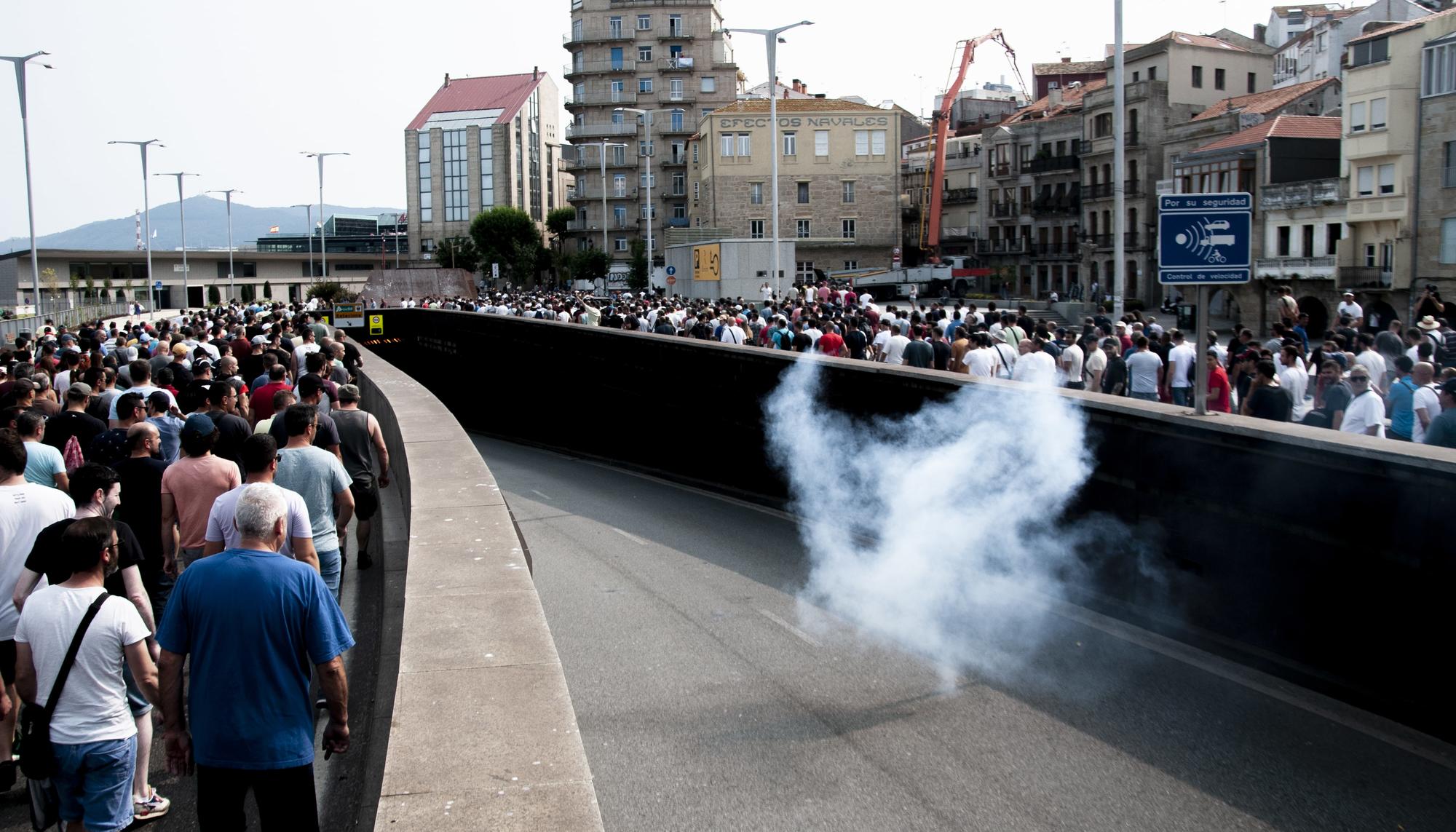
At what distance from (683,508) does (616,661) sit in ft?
17.9

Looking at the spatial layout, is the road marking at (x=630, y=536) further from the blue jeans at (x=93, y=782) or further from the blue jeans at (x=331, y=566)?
the blue jeans at (x=93, y=782)

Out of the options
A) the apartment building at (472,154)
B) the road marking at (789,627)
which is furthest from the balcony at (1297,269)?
the apartment building at (472,154)

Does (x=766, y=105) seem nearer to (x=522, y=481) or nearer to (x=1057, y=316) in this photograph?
(x=1057, y=316)

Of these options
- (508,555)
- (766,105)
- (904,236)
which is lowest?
(508,555)

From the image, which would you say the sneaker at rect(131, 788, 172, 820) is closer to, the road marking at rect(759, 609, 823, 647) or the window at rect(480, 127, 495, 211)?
the road marking at rect(759, 609, 823, 647)

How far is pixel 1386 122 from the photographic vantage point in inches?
1854

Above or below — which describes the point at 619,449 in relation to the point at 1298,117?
below

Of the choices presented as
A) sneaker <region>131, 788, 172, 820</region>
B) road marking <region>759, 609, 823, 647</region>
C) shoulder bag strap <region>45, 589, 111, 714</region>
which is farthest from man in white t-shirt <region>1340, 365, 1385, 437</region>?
shoulder bag strap <region>45, 589, 111, 714</region>

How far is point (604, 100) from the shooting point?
10094 centimetres

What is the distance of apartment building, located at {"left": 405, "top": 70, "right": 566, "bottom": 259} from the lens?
119312 millimetres

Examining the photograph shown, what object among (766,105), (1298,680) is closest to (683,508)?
(1298,680)

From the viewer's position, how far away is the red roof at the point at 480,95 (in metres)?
123

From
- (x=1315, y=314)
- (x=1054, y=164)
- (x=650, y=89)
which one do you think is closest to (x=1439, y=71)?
(x=1315, y=314)

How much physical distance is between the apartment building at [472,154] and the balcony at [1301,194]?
77829 millimetres
